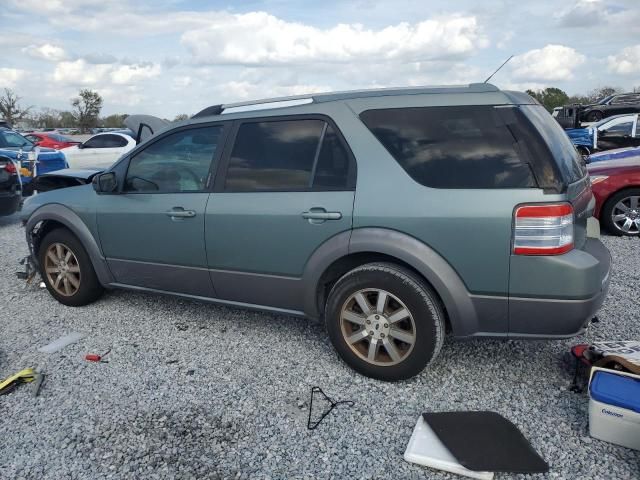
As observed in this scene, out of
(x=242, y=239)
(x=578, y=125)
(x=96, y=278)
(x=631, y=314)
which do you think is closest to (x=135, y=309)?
(x=96, y=278)

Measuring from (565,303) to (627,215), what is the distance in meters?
5.14

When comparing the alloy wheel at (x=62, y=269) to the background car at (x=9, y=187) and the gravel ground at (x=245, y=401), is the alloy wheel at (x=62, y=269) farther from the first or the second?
the background car at (x=9, y=187)

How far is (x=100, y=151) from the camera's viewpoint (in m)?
12.7

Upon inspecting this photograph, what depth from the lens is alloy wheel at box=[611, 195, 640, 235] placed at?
7082mm

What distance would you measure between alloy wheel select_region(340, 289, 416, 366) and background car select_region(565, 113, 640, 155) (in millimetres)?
9973

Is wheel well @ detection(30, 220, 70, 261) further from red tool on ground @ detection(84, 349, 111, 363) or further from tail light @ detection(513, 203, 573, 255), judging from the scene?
tail light @ detection(513, 203, 573, 255)

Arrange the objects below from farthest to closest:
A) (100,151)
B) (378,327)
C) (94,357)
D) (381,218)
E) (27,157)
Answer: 1. (100,151)
2. (27,157)
3. (94,357)
4. (378,327)
5. (381,218)

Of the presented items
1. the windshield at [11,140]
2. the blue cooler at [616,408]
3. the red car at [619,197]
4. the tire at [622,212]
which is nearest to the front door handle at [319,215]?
the blue cooler at [616,408]

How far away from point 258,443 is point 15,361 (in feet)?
7.11

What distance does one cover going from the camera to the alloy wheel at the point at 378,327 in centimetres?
321

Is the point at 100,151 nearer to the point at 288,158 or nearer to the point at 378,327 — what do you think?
the point at 288,158

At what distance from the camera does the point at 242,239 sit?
12.0 feet

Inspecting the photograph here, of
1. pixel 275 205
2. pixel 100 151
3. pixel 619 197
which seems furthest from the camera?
pixel 100 151

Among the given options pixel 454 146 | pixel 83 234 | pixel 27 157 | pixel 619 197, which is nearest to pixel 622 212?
pixel 619 197
